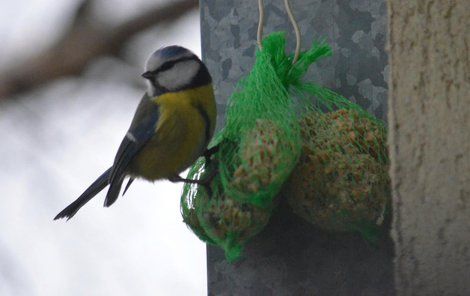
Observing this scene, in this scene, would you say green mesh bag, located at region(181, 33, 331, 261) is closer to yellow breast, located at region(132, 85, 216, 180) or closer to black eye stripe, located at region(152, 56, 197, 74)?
yellow breast, located at region(132, 85, 216, 180)

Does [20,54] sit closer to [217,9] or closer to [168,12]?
[168,12]

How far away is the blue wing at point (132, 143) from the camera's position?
2.59 metres

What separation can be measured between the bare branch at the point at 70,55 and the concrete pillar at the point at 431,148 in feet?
7.84

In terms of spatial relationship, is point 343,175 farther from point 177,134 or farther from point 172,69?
point 172,69

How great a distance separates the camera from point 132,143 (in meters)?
2.60

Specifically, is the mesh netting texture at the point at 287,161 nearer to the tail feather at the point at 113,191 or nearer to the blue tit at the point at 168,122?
the blue tit at the point at 168,122

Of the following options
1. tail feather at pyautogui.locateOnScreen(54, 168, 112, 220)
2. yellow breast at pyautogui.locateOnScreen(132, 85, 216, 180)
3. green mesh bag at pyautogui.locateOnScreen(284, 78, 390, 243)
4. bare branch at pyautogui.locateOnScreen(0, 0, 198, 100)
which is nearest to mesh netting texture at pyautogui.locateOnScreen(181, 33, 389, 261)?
green mesh bag at pyautogui.locateOnScreen(284, 78, 390, 243)

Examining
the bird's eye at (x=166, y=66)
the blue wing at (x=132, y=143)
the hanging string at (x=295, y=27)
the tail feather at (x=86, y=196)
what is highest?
the hanging string at (x=295, y=27)

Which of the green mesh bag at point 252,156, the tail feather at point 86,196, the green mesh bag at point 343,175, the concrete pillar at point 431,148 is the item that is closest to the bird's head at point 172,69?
the green mesh bag at point 252,156

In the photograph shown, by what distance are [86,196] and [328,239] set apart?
84 centimetres

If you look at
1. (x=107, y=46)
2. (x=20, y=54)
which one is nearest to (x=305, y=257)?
(x=107, y=46)

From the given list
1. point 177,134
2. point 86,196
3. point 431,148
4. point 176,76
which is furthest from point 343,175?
point 86,196

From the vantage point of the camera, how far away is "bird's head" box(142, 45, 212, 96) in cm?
259

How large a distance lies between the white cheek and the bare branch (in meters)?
0.95
